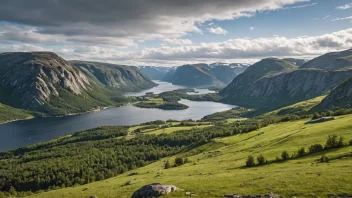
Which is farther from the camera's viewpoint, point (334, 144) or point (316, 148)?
point (316, 148)

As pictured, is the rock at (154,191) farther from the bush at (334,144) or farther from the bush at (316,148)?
the bush at (334,144)

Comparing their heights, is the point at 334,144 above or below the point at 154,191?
above

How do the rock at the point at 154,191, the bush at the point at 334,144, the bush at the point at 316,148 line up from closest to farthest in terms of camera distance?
the rock at the point at 154,191
the bush at the point at 334,144
the bush at the point at 316,148

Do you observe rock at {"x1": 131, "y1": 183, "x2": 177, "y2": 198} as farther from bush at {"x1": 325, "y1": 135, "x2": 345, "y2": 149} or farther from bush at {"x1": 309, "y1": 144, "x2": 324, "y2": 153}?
bush at {"x1": 325, "y1": 135, "x2": 345, "y2": 149}

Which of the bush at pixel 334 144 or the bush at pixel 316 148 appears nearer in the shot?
the bush at pixel 334 144

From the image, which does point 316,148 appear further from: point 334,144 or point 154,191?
point 154,191

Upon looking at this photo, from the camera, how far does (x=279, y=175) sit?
186 ft

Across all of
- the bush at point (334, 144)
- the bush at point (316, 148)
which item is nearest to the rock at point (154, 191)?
the bush at point (316, 148)

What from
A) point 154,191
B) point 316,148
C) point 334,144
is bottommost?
point 154,191

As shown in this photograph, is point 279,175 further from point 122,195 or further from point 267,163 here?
point 122,195

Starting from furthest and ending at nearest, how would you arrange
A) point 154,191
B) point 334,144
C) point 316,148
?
point 316,148 → point 334,144 → point 154,191

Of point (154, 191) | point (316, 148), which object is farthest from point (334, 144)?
point (154, 191)

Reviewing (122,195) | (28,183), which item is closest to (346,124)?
(122,195)

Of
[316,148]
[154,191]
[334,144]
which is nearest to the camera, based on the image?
[154,191]
